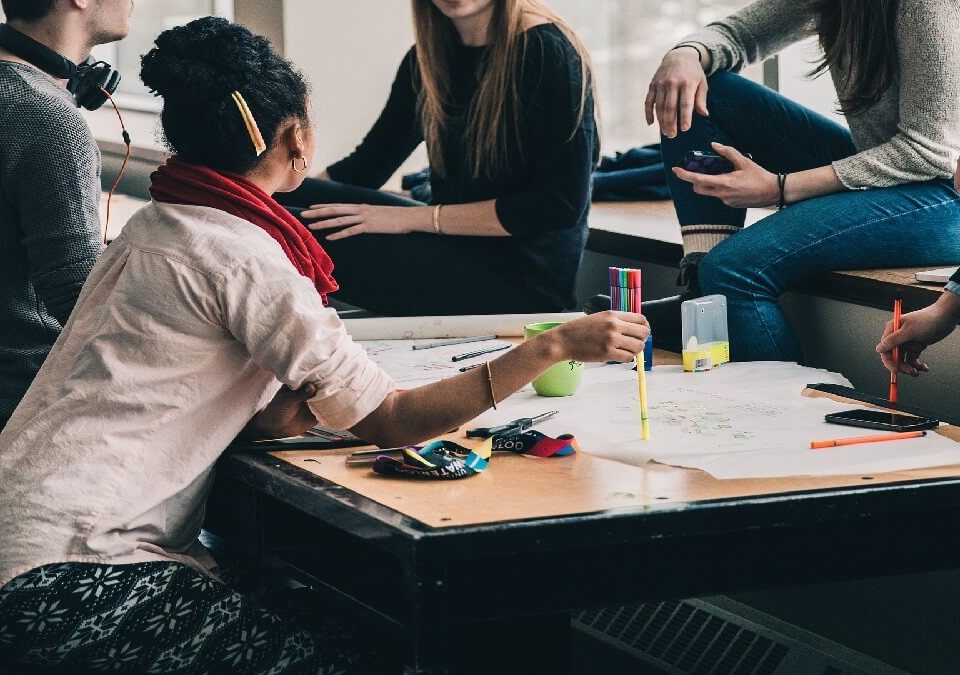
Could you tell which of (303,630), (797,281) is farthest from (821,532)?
(797,281)

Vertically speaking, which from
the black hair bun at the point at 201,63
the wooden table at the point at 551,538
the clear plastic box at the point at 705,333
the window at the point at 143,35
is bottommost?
the wooden table at the point at 551,538

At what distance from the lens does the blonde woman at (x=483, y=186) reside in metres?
2.36

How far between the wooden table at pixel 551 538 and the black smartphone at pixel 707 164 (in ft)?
2.69

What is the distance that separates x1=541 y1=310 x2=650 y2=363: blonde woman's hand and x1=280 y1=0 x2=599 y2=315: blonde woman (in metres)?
1.01

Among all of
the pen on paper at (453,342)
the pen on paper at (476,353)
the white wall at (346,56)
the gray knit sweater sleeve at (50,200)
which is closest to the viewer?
the gray knit sweater sleeve at (50,200)

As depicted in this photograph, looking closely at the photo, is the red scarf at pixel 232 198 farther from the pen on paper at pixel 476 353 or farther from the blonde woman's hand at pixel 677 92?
the blonde woman's hand at pixel 677 92

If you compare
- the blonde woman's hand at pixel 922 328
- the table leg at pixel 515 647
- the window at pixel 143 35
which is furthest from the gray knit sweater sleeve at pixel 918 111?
the window at pixel 143 35

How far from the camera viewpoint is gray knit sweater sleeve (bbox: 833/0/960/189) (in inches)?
72.9

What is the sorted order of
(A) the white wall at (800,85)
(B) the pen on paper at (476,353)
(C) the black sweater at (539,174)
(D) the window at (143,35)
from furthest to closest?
(D) the window at (143,35), (A) the white wall at (800,85), (C) the black sweater at (539,174), (B) the pen on paper at (476,353)

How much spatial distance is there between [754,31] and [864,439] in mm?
1046

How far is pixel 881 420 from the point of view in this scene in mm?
1424

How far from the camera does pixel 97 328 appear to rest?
1346 mm

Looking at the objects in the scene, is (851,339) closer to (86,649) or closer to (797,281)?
(797,281)

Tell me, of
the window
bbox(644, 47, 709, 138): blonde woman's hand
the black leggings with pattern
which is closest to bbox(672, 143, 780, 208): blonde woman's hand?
bbox(644, 47, 709, 138): blonde woman's hand
